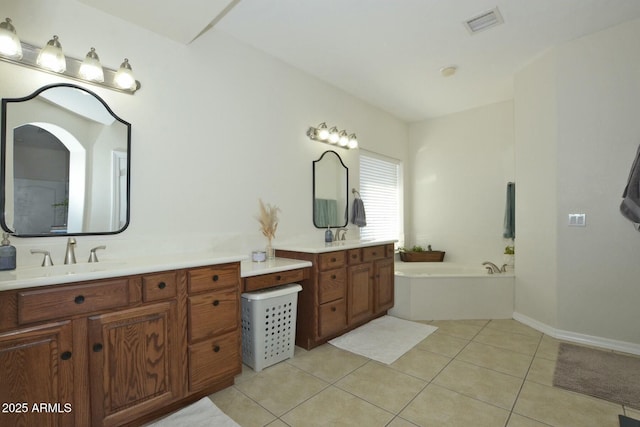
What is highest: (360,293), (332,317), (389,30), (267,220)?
(389,30)

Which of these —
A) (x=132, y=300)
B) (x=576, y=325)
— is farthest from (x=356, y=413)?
(x=576, y=325)

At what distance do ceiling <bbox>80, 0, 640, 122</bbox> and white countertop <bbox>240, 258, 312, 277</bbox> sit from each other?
169cm

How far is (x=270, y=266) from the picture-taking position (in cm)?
236

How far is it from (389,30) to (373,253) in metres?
2.01

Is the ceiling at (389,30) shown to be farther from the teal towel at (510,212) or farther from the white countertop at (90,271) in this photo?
the white countertop at (90,271)

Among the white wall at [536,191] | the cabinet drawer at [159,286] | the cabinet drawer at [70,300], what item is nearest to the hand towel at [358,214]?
the white wall at [536,191]

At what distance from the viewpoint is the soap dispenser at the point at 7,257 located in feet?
4.86

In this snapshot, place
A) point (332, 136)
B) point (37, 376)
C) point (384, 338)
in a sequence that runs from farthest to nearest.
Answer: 1. point (332, 136)
2. point (384, 338)
3. point (37, 376)

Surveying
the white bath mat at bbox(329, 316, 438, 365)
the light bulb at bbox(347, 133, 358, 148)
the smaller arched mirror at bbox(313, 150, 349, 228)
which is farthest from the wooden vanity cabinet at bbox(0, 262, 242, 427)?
the light bulb at bbox(347, 133, 358, 148)

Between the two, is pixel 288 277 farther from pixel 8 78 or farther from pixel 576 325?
pixel 576 325

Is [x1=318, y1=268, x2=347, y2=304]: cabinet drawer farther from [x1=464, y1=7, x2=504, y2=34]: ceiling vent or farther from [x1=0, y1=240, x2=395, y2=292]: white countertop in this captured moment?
[x1=464, y1=7, x2=504, y2=34]: ceiling vent

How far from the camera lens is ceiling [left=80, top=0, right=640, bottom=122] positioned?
2154 mm

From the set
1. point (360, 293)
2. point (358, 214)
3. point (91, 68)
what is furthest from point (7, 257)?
point (358, 214)

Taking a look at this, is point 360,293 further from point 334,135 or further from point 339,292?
point 334,135
